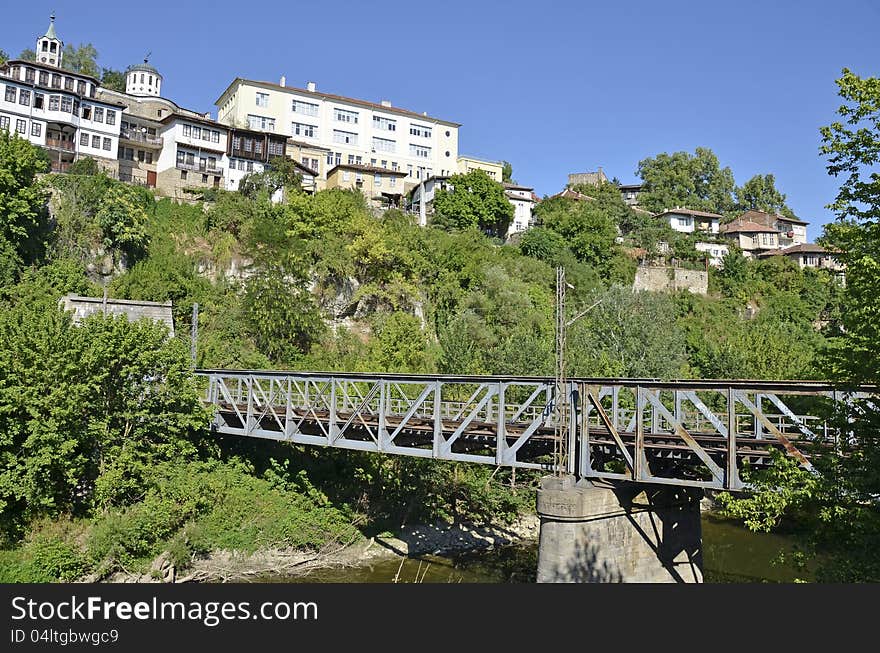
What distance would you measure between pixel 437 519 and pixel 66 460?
13717 mm

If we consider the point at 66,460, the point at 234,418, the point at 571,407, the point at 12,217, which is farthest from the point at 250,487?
the point at 12,217

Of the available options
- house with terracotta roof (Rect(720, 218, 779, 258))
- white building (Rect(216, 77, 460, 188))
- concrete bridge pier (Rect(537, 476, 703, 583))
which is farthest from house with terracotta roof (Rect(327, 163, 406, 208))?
concrete bridge pier (Rect(537, 476, 703, 583))

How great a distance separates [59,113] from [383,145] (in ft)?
105

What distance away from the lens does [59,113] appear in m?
54.1

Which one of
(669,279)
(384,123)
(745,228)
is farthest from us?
(745,228)

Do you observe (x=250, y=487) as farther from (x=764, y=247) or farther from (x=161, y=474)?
(x=764, y=247)

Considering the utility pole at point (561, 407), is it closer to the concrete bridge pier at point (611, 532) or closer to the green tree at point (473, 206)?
the concrete bridge pier at point (611, 532)

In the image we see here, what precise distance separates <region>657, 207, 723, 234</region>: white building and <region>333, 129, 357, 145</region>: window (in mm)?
31916

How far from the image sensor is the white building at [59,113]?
52312 mm

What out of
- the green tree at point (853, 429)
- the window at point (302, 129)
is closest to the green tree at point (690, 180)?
the window at point (302, 129)

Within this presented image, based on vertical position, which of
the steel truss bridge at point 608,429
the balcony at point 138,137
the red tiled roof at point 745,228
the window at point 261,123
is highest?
the window at point 261,123

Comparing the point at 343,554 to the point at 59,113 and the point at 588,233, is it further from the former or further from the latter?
the point at 588,233

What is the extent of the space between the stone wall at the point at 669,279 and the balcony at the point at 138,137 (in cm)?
3968

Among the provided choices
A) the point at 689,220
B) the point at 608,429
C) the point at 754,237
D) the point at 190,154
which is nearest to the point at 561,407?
the point at 608,429
